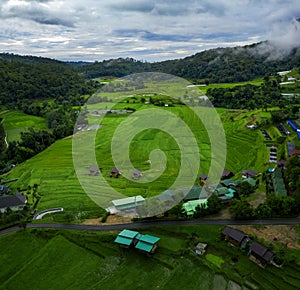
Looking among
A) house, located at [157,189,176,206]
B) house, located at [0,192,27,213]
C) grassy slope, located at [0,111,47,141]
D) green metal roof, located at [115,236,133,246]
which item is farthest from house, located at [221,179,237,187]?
grassy slope, located at [0,111,47,141]

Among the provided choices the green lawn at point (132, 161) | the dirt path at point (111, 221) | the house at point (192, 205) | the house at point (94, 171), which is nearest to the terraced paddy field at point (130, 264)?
the dirt path at point (111, 221)

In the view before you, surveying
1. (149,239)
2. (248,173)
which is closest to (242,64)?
(248,173)

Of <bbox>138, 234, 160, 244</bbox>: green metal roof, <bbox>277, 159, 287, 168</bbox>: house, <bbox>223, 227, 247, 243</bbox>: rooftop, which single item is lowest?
<bbox>138, 234, 160, 244</bbox>: green metal roof

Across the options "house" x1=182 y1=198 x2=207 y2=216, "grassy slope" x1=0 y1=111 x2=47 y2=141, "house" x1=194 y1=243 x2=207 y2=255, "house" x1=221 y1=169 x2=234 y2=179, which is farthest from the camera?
"grassy slope" x1=0 y1=111 x2=47 y2=141

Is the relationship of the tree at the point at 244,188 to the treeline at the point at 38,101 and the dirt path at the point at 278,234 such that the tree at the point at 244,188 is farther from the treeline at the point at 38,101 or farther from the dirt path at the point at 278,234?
the treeline at the point at 38,101

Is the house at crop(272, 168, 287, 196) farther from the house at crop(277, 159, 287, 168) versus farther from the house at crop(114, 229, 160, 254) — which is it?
the house at crop(114, 229, 160, 254)

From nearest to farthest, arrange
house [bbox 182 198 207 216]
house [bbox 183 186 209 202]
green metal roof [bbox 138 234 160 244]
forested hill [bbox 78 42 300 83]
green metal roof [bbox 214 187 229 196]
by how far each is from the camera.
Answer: green metal roof [bbox 138 234 160 244] → house [bbox 182 198 207 216] → green metal roof [bbox 214 187 229 196] → house [bbox 183 186 209 202] → forested hill [bbox 78 42 300 83]
